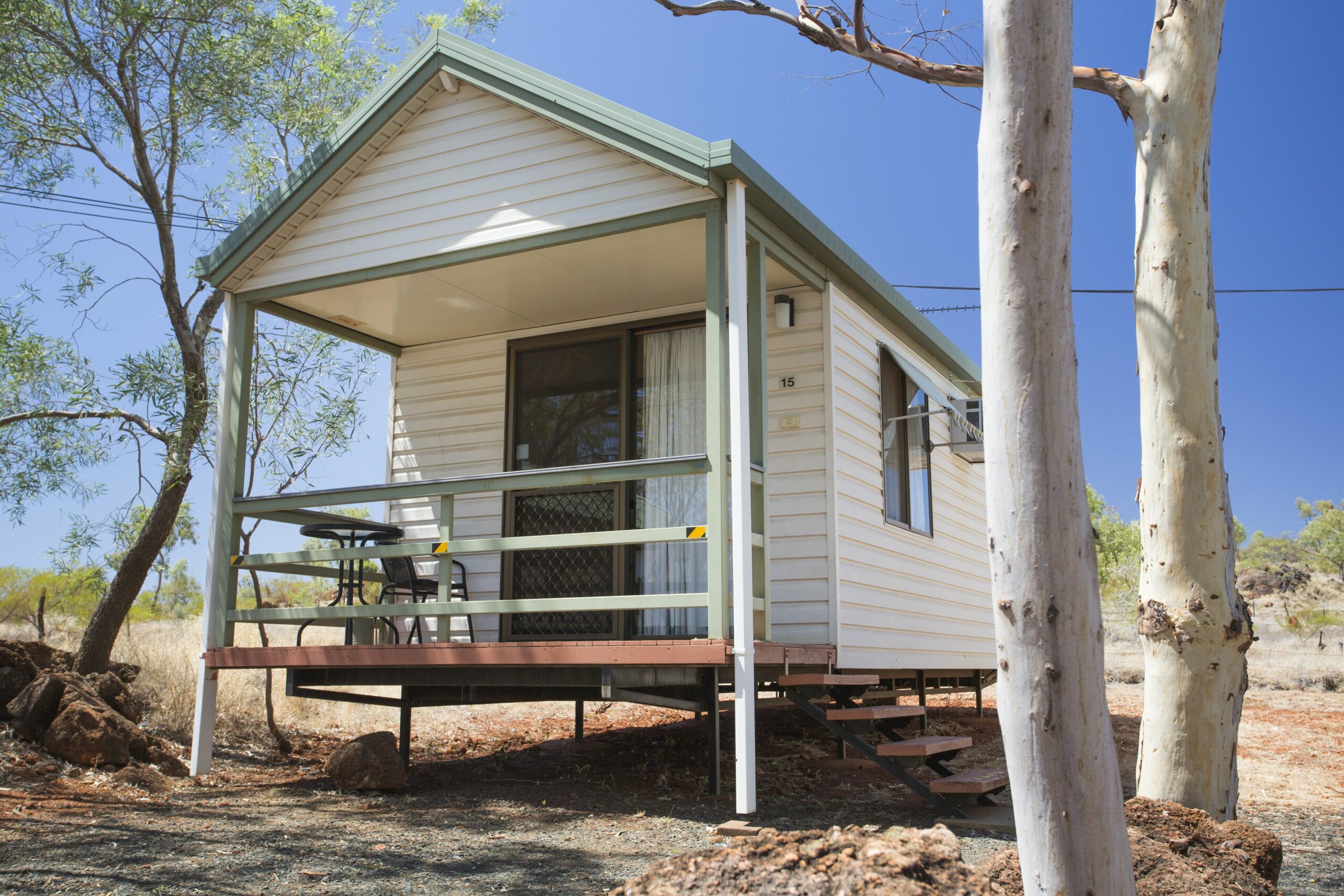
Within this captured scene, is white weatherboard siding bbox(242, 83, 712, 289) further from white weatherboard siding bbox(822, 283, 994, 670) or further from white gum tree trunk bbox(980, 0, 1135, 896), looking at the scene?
white gum tree trunk bbox(980, 0, 1135, 896)

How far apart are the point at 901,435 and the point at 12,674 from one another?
269 inches

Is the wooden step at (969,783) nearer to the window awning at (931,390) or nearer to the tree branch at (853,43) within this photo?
the window awning at (931,390)

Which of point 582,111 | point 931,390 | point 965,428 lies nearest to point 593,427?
point 582,111

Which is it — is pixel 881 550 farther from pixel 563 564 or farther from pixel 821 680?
pixel 563 564

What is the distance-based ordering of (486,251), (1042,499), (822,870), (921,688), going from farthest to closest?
(921,688), (486,251), (1042,499), (822,870)

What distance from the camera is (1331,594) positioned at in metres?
38.8

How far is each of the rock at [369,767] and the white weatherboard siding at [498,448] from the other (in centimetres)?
158

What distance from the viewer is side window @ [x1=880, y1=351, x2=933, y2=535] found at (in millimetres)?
8227

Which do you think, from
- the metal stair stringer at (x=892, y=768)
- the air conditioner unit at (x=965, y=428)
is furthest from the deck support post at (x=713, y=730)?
the air conditioner unit at (x=965, y=428)

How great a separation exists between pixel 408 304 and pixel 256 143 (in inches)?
174

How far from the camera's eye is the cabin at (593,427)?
5.95 m

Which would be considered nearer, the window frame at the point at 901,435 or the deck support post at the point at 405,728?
the deck support post at the point at 405,728

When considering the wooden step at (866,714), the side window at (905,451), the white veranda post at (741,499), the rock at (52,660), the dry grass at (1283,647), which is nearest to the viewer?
the white veranda post at (741,499)

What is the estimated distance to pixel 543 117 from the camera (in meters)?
6.45
